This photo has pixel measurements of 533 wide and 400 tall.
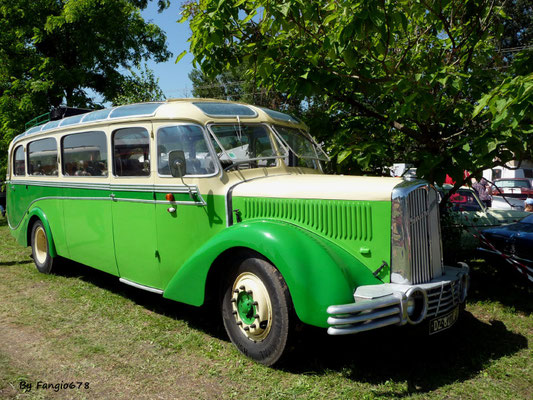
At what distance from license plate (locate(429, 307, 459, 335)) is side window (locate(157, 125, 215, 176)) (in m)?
2.33

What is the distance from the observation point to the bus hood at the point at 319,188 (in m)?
3.73

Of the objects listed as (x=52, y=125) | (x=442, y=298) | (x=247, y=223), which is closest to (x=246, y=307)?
(x=247, y=223)

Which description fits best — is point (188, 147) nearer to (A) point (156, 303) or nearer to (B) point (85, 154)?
(B) point (85, 154)

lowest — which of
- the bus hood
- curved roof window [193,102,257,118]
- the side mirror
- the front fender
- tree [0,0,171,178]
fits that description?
the front fender

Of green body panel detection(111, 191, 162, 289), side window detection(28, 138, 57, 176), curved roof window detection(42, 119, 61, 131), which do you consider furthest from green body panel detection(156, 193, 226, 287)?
curved roof window detection(42, 119, 61, 131)

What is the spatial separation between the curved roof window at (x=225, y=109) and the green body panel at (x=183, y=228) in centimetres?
89

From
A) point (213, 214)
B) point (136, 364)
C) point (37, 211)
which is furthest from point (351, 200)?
point (37, 211)

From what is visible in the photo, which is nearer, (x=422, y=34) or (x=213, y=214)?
(x=213, y=214)

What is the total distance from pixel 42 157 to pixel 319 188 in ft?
15.7

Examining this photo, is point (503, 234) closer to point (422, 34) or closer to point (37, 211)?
point (422, 34)

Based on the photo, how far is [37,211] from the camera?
703 cm

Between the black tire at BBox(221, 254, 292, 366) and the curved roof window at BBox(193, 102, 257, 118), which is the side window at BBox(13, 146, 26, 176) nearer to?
the curved roof window at BBox(193, 102, 257, 118)

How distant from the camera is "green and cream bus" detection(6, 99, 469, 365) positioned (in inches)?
139

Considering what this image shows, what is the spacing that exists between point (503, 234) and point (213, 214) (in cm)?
383
